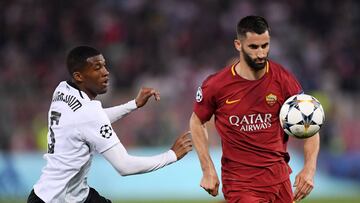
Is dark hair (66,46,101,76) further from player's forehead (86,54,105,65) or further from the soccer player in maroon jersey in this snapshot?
the soccer player in maroon jersey

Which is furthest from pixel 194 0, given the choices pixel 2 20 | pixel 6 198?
pixel 6 198

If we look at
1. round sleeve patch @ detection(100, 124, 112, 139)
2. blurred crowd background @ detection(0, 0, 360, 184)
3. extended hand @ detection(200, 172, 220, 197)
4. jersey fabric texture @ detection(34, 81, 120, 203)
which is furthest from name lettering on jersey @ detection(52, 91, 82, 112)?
blurred crowd background @ detection(0, 0, 360, 184)

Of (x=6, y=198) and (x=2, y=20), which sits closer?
(x=6, y=198)

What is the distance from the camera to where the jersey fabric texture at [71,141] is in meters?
7.15

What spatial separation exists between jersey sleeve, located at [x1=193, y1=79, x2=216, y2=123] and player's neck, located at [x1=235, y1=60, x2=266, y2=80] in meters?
0.29

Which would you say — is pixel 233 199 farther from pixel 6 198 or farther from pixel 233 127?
pixel 6 198

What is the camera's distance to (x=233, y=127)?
7.57 m

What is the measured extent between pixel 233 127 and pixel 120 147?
1022 mm

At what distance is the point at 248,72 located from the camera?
758 centimetres

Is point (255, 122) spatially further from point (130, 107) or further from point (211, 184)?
point (130, 107)

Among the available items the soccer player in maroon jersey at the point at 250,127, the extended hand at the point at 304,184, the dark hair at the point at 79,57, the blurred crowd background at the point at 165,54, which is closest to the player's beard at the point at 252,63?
the soccer player in maroon jersey at the point at 250,127

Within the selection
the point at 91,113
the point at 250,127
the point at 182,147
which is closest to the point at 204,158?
the point at 182,147

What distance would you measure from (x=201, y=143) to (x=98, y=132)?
0.99 metres

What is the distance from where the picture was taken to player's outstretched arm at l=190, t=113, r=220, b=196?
24.0ft
